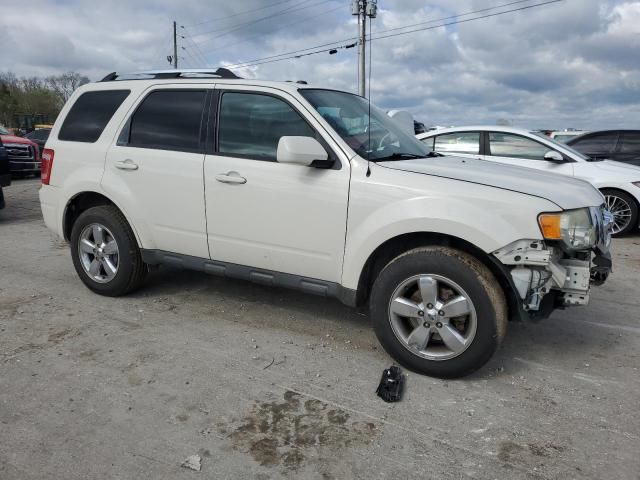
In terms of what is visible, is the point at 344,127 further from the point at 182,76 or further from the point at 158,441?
the point at 158,441

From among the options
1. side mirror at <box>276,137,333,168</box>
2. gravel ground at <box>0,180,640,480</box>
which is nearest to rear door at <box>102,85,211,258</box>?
gravel ground at <box>0,180,640,480</box>

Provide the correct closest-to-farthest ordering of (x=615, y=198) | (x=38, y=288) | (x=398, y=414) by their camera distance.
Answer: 1. (x=398, y=414)
2. (x=38, y=288)
3. (x=615, y=198)

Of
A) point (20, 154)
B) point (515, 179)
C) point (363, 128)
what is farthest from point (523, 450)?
point (20, 154)

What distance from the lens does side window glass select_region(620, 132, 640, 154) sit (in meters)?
9.37

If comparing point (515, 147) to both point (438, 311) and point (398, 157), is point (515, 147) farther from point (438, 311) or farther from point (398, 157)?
point (438, 311)

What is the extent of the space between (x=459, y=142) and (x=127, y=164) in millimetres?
5541

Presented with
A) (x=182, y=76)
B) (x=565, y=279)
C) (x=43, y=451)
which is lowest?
(x=43, y=451)

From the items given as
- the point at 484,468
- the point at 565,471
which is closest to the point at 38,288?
the point at 484,468

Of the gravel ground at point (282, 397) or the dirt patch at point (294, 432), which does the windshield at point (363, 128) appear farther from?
the dirt patch at point (294, 432)

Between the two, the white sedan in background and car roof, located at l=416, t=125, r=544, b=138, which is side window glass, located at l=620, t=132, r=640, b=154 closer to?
→ the white sedan in background

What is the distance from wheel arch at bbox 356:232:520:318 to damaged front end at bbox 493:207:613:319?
0.25ft

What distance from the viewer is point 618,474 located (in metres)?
2.44

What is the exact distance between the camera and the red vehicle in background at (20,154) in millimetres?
14086

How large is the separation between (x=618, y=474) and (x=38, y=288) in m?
4.92
